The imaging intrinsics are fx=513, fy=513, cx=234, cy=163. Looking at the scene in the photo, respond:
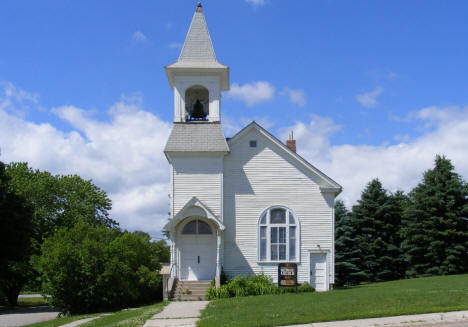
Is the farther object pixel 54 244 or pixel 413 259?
pixel 413 259

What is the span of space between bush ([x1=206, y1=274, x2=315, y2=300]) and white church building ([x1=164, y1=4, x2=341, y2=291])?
0.85m

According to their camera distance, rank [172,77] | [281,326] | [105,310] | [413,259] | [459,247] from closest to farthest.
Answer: [281,326] → [105,310] → [172,77] → [459,247] → [413,259]

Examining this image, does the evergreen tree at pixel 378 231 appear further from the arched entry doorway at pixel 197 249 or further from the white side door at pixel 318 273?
the arched entry doorway at pixel 197 249

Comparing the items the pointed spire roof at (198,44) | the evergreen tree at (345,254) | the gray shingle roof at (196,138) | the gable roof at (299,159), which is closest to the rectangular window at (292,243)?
the gable roof at (299,159)

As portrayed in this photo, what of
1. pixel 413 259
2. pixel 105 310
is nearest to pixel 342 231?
pixel 413 259

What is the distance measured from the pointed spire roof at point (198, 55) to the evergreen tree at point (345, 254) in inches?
714

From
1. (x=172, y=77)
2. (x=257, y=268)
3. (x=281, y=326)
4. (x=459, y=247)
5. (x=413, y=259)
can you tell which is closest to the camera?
(x=281, y=326)

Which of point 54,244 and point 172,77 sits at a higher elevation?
point 172,77

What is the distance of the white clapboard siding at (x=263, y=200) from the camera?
23.3 meters

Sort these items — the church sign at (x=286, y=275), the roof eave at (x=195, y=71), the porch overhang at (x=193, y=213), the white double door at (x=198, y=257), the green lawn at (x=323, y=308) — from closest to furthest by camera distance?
the green lawn at (x=323, y=308) → the church sign at (x=286, y=275) → the porch overhang at (x=193, y=213) → the white double door at (x=198, y=257) → the roof eave at (x=195, y=71)

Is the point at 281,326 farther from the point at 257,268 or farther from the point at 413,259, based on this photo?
the point at 413,259

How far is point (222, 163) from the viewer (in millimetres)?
23594

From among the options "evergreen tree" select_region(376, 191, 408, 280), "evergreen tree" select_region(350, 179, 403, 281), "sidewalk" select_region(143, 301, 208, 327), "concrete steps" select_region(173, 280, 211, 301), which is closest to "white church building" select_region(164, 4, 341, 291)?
"concrete steps" select_region(173, 280, 211, 301)

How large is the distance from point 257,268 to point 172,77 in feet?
32.5
